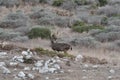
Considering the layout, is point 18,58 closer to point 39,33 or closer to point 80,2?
point 39,33

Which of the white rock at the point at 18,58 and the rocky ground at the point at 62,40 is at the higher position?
the white rock at the point at 18,58

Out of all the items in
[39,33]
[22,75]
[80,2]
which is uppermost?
[22,75]

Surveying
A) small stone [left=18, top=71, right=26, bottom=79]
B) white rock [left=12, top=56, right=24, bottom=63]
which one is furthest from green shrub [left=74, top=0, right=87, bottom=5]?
small stone [left=18, top=71, right=26, bottom=79]

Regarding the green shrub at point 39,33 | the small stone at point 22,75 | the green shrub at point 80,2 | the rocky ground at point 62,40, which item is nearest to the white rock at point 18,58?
the rocky ground at point 62,40

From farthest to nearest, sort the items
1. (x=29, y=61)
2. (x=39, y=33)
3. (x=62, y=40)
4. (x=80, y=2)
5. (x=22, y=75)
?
1. (x=80, y=2)
2. (x=39, y=33)
3. (x=62, y=40)
4. (x=29, y=61)
5. (x=22, y=75)

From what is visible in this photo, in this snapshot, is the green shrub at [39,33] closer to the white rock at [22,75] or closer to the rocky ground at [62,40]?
the rocky ground at [62,40]

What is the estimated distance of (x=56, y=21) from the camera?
2430 centimetres

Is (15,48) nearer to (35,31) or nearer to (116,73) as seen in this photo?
(116,73)

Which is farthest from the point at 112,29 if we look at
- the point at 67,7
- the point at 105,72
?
the point at 105,72

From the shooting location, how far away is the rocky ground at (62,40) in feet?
25.9

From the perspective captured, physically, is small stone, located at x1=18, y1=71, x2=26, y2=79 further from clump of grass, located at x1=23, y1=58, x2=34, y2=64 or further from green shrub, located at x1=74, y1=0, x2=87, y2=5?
green shrub, located at x1=74, y1=0, x2=87, y2=5

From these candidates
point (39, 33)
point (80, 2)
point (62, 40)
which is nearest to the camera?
point (62, 40)

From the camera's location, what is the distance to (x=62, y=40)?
1808cm

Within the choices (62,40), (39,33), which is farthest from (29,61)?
(39,33)
